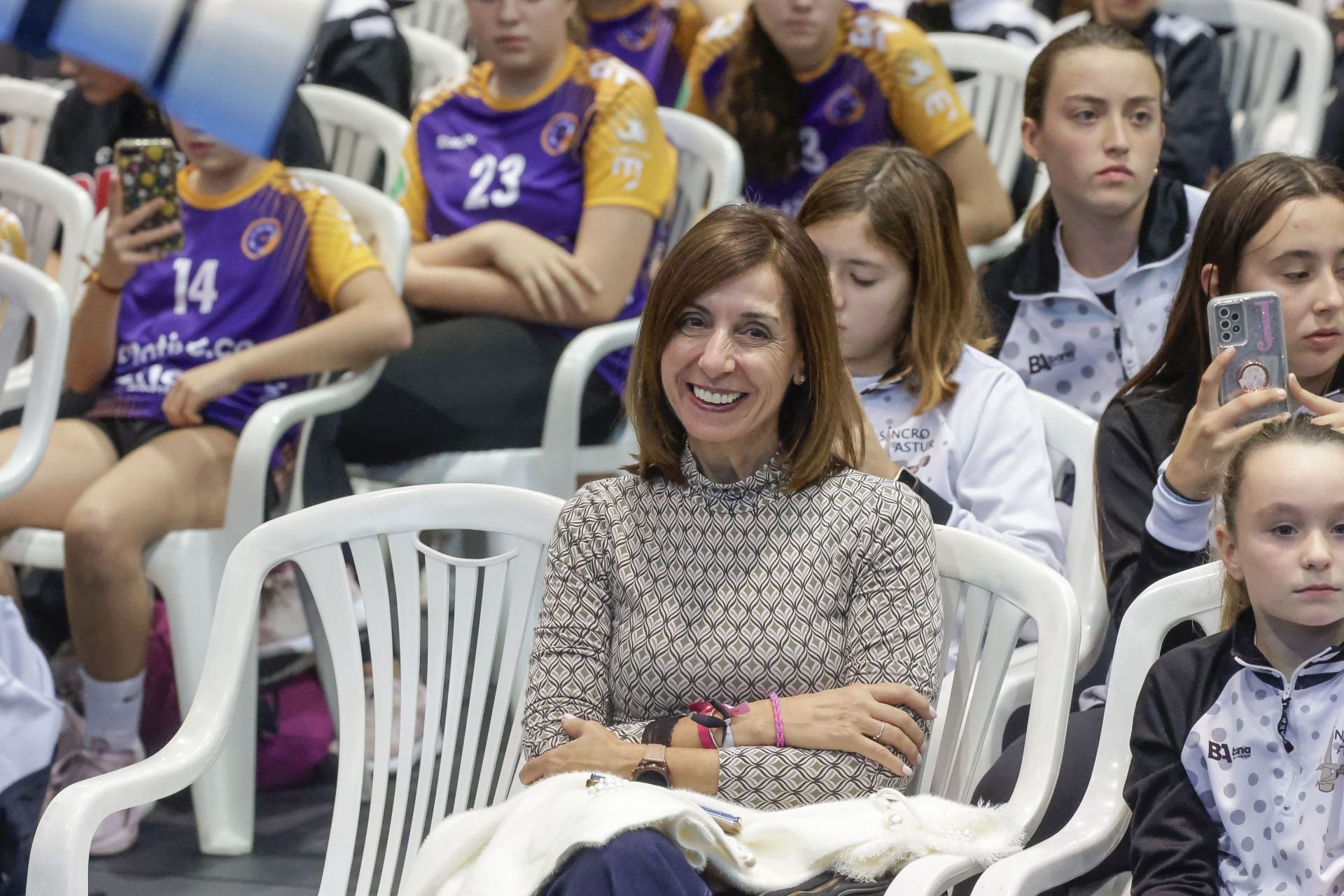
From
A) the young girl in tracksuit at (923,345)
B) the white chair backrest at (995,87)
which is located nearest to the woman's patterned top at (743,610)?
the young girl in tracksuit at (923,345)

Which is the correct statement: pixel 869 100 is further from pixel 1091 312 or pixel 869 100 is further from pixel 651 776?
pixel 651 776

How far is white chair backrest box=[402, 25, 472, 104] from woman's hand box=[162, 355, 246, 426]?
145 cm

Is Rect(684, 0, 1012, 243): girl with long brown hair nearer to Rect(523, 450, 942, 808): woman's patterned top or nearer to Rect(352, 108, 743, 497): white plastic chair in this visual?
Rect(352, 108, 743, 497): white plastic chair

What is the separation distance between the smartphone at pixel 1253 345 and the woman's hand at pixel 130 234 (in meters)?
1.60

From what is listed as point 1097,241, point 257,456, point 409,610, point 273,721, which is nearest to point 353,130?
point 257,456

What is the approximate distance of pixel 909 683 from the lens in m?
1.65

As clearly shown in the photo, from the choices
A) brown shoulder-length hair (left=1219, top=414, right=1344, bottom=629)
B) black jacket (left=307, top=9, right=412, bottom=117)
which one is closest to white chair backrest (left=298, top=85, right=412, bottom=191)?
black jacket (left=307, top=9, right=412, bottom=117)

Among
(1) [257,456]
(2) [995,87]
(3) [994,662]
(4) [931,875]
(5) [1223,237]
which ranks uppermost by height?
(2) [995,87]

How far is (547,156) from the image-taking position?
3.07 m

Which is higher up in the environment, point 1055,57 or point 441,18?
point 1055,57

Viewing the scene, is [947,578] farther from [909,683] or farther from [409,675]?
[409,675]

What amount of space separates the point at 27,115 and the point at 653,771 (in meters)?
2.56

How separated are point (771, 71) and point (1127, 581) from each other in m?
1.64

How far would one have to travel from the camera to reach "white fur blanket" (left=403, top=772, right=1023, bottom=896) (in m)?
1.46
